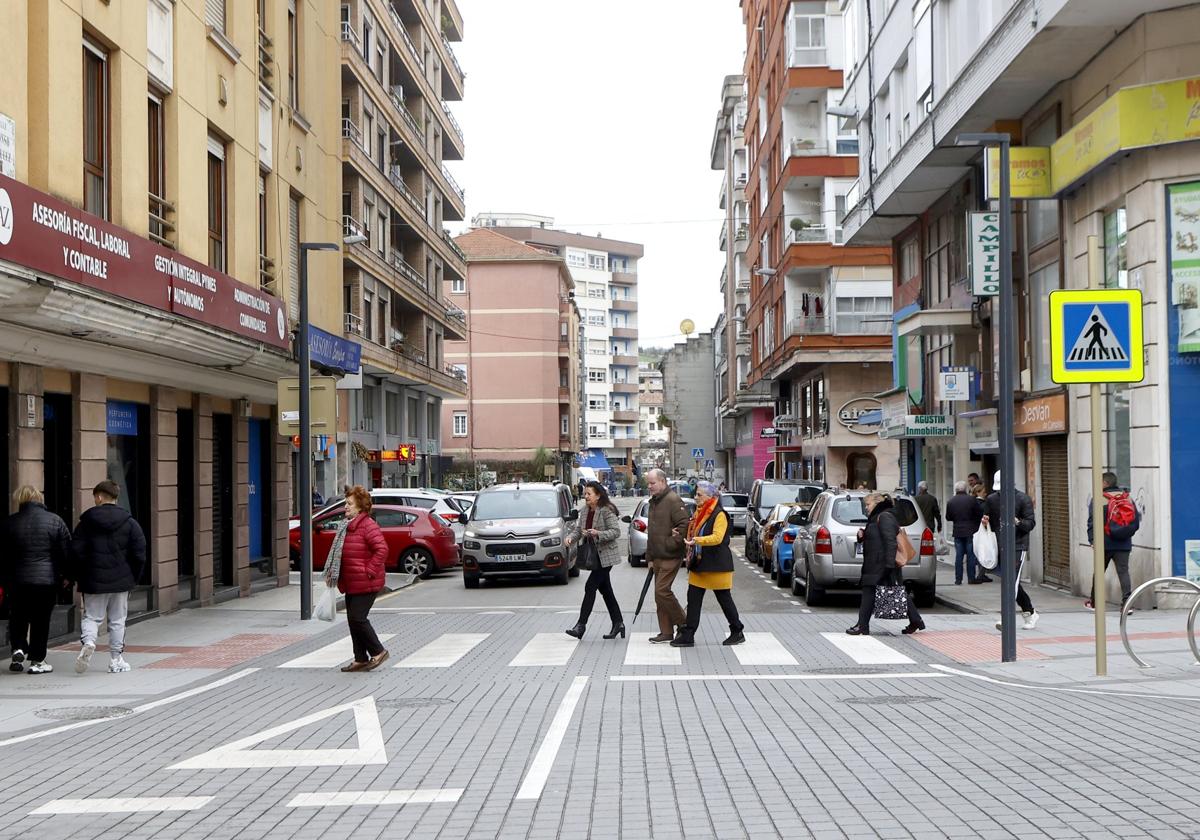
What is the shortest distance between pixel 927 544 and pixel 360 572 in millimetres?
8811

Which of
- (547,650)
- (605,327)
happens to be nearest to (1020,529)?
(547,650)

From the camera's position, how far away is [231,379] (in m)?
20.2

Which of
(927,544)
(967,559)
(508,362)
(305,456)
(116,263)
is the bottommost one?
(967,559)

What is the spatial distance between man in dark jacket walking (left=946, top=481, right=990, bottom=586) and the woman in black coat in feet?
24.3

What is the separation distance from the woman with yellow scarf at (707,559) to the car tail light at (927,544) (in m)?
5.00

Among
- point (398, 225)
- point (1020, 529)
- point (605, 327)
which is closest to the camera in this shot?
point (1020, 529)

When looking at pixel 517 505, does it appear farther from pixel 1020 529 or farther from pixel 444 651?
pixel 444 651

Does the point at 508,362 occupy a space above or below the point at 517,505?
above

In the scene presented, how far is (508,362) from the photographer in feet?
294

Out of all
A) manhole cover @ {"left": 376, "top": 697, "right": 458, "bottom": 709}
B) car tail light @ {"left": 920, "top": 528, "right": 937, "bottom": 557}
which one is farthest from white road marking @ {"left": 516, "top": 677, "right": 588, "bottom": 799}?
car tail light @ {"left": 920, "top": 528, "right": 937, "bottom": 557}

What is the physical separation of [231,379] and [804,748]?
46.0ft

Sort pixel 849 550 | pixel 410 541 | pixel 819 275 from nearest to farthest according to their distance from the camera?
pixel 849 550
pixel 410 541
pixel 819 275

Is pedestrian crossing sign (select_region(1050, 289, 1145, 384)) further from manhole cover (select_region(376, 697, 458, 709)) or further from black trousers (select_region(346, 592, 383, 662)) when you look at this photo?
black trousers (select_region(346, 592, 383, 662))

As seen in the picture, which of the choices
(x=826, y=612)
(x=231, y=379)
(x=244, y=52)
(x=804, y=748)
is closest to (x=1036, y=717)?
(x=804, y=748)
